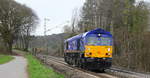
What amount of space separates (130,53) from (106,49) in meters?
10.2

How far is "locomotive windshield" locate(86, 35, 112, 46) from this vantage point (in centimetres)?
2216

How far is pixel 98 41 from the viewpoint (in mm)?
22312

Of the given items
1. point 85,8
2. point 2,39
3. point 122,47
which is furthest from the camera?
point 2,39

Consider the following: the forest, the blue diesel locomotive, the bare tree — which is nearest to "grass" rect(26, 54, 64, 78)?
the blue diesel locomotive

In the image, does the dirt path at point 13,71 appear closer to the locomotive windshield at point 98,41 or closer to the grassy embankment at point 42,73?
the grassy embankment at point 42,73

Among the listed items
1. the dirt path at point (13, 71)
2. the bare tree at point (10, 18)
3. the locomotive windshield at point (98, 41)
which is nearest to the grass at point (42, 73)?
the dirt path at point (13, 71)

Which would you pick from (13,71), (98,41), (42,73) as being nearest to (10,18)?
(98,41)

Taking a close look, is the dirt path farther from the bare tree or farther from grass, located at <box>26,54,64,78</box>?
the bare tree

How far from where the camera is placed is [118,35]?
123 feet

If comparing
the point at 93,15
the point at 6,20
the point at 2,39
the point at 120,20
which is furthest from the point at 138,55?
the point at 2,39

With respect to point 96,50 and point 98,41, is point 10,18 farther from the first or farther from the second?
point 96,50

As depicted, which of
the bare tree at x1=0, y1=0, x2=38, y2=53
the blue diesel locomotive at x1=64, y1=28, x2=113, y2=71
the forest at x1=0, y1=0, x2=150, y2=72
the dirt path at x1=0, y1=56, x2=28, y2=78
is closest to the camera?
the dirt path at x1=0, y1=56, x2=28, y2=78

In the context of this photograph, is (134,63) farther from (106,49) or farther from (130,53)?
(106,49)

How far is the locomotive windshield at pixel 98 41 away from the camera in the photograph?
22.2 m
